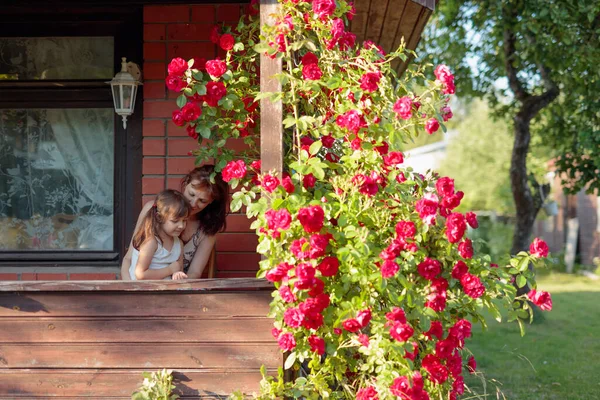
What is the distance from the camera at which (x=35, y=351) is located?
12.2ft

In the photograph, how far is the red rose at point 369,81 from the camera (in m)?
3.47

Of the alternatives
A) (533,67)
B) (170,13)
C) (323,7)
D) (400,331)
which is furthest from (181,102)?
(533,67)

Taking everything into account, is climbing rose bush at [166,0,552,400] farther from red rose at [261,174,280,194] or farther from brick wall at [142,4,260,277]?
brick wall at [142,4,260,277]

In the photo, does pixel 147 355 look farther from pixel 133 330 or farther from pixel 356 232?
pixel 356 232

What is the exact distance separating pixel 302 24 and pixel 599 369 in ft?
18.6

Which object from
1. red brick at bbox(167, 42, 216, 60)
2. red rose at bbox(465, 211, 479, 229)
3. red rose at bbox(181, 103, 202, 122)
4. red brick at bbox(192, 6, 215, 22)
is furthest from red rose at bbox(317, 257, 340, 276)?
red brick at bbox(192, 6, 215, 22)

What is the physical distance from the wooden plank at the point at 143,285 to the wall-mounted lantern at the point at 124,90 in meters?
1.51

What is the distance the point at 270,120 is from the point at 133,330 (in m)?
1.21

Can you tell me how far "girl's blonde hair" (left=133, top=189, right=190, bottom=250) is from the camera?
413 cm

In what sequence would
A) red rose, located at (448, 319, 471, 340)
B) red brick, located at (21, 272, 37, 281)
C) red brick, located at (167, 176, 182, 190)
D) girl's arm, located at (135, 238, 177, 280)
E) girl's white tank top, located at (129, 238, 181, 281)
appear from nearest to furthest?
red rose, located at (448, 319, 471, 340), girl's arm, located at (135, 238, 177, 280), girl's white tank top, located at (129, 238, 181, 281), red brick, located at (167, 176, 182, 190), red brick, located at (21, 272, 37, 281)

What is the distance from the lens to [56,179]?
518 centimetres

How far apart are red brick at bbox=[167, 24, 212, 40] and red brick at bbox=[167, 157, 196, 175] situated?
2.57ft

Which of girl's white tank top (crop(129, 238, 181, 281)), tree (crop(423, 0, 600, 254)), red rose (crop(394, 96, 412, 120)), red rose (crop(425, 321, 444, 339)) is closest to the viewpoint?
red rose (crop(394, 96, 412, 120))

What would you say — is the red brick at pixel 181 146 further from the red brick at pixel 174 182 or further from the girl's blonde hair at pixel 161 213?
the girl's blonde hair at pixel 161 213
